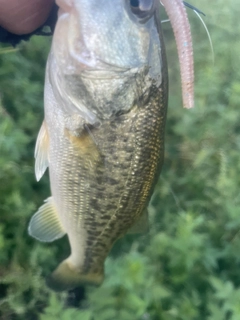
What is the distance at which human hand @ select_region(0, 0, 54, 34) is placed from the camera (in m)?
1.07

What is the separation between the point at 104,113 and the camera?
922 millimetres

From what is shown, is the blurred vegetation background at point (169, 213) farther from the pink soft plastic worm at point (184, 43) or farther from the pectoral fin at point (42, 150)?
the pink soft plastic worm at point (184, 43)

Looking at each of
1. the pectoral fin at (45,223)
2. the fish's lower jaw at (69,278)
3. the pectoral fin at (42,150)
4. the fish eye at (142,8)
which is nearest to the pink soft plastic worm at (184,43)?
the fish eye at (142,8)

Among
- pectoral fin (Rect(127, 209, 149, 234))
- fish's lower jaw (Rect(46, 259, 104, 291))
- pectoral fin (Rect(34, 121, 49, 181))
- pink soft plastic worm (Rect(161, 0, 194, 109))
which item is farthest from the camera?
fish's lower jaw (Rect(46, 259, 104, 291))

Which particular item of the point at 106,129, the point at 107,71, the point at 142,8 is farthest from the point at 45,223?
the point at 142,8

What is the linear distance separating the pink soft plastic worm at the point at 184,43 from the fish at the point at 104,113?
0.28 ft

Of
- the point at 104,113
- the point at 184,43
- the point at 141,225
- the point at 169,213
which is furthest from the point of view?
the point at 169,213

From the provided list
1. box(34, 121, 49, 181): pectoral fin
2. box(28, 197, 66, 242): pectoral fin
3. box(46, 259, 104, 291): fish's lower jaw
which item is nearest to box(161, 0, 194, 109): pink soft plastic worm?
box(34, 121, 49, 181): pectoral fin

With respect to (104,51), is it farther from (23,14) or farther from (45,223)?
(45,223)

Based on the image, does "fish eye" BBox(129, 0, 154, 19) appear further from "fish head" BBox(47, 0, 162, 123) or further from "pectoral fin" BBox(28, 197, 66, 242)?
"pectoral fin" BBox(28, 197, 66, 242)

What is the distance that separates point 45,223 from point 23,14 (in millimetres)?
627

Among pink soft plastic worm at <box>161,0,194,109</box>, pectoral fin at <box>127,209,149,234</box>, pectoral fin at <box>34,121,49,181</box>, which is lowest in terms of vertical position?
pectoral fin at <box>127,209,149,234</box>

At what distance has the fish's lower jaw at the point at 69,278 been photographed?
1.26m

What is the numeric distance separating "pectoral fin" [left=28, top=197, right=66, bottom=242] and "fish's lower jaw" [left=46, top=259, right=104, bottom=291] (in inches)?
4.9
